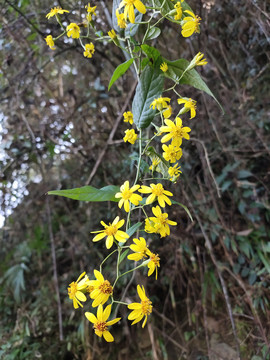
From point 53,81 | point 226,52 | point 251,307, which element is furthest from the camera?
point 53,81

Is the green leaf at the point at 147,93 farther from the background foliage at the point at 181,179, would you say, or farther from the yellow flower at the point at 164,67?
the background foliage at the point at 181,179

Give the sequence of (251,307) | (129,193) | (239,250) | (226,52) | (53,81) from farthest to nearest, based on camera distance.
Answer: (53,81) → (226,52) → (239,250) → (251,307) → (129,193)

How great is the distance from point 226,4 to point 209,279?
1.30 metres

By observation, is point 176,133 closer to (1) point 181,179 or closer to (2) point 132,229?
(2) point 132,229

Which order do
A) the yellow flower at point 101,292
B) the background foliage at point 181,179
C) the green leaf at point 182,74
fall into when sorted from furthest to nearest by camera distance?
the background foliage at point 181,179 → the green leaf at point 182,74 → the yellow flower at point 101,292

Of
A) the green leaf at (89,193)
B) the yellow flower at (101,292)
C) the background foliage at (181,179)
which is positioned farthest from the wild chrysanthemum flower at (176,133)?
the background foliage at (181,179)

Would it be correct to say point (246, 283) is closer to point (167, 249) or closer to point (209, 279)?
point (209, 279)

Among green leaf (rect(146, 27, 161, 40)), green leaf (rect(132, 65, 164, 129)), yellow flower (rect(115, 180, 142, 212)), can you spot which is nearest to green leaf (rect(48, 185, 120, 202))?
yellow flower (rect(115, 180, 142, 212))

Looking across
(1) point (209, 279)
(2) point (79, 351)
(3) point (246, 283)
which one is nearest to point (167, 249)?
(1) point (209, 279)

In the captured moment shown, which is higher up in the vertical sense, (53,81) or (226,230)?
(53,81)

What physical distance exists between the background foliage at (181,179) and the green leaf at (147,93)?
0.79 m

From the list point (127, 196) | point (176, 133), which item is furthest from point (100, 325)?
point (176, 133)

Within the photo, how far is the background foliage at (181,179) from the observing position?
1348mm

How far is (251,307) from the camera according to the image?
1316 millimetres
